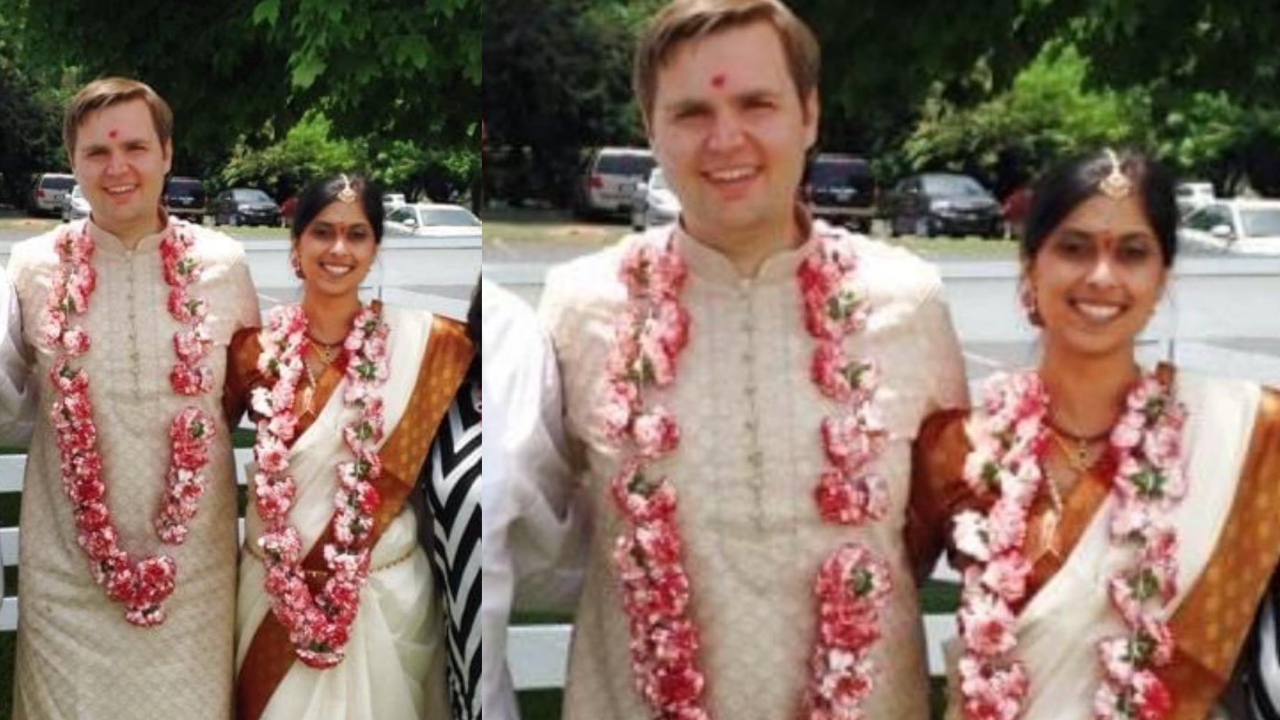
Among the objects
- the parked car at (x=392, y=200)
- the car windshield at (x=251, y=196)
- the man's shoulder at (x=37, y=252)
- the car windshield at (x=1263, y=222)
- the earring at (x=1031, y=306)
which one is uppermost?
the car windshield at (x=1263, y=222)

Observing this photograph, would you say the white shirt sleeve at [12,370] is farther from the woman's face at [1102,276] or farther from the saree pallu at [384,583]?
the woman's face at [1102,276]

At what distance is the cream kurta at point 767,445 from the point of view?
188cm

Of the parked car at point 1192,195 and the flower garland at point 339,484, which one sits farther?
the flower garland at point 339,484

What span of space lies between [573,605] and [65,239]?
1019mm

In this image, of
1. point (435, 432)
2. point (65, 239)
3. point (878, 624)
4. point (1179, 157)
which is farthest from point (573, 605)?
point (65, 239)

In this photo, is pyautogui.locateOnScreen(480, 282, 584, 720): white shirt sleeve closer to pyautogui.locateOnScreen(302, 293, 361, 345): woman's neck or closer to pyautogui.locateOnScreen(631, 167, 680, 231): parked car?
pyautogui.locateOnScreen(631, 167, 680, 231): parked car

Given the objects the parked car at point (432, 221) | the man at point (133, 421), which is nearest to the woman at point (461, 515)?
the parked car at point (432, 221)

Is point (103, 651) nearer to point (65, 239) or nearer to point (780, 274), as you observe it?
point (65, 239)

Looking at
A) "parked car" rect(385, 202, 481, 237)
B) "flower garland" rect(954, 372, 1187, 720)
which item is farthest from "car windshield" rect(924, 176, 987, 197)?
"parked car" rect(385, 202, 481, 237)

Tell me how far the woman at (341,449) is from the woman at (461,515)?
0.03 meters

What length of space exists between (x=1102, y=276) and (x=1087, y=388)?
0.37 ft

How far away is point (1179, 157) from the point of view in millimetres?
1848

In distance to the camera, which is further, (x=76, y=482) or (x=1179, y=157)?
(x=76, y=482)

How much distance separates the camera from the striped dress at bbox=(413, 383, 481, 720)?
8.38ft
